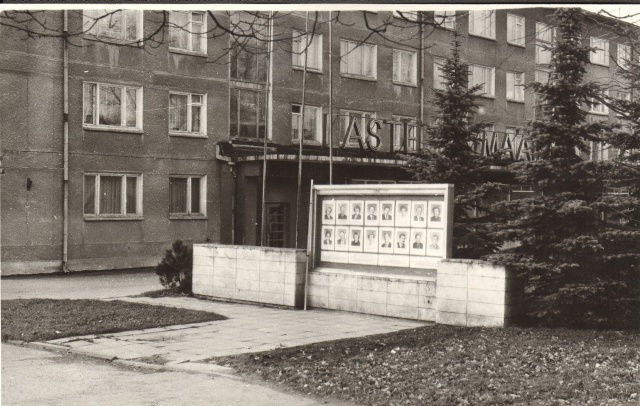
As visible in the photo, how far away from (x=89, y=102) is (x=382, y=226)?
46.6 ft

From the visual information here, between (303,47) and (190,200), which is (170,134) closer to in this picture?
(190,200)

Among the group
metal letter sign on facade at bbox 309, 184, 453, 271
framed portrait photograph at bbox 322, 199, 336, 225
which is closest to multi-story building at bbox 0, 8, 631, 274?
framed portrait photograph at bbox 322, 199, 336, 225

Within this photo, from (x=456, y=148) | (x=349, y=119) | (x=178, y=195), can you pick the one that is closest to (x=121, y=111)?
(x=178, y=195)

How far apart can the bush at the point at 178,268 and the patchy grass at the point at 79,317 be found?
1781mm

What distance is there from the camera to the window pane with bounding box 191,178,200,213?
27859 millimetres

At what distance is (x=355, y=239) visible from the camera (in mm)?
14414

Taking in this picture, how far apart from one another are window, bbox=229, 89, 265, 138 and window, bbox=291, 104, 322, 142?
5.17 feet

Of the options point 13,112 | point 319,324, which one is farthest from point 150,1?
point 13,112

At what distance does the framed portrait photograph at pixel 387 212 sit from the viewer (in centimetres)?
1392

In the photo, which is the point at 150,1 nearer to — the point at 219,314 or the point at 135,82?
the point at 219,314

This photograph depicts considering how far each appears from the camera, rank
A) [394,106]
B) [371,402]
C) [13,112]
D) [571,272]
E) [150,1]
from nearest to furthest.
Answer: [150,1] → [371,402] → [571,272] → [13,112] → [394,106]

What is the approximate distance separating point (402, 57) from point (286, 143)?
27.5 feet

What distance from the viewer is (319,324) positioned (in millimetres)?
12602

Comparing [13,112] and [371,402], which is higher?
[13,112]
